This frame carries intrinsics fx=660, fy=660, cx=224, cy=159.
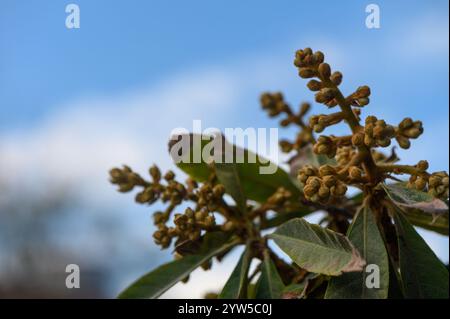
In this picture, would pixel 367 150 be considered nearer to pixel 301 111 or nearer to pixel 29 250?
pixel 301 111

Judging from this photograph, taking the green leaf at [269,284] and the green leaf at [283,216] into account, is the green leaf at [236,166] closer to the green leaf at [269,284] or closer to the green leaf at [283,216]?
the green leaf at [283,216]

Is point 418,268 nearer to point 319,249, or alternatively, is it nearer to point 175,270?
point 319,249

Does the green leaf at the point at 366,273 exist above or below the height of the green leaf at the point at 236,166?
below

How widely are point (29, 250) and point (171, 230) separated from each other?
15.2 ft

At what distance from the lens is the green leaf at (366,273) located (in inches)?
74.1

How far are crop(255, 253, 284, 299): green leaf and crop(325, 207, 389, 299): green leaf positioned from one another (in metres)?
0.36

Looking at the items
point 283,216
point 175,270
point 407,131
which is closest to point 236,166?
point 283,216

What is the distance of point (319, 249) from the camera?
6.38 feet

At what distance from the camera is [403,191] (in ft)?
6.41

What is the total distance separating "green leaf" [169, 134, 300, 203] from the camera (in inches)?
101

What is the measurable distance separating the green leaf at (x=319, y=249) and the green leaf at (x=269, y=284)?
0.61 ft

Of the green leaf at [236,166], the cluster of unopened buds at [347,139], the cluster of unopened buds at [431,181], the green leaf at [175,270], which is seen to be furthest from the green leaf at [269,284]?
the cluster of unopened buds at [431,181]
